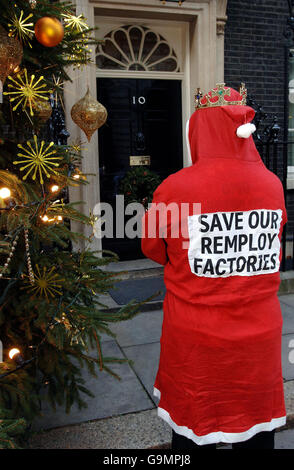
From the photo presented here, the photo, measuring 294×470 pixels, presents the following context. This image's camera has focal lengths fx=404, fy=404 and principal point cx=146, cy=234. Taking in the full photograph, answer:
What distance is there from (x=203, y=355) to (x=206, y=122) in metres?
1.09

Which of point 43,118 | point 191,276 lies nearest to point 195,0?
point 43,118

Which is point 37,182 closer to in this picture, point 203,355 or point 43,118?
point 43,118

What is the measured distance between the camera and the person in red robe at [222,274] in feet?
6.02

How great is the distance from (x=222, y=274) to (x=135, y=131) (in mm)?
4718

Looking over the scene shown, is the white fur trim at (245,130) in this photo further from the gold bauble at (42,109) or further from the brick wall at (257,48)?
the brick wall at (257,48)

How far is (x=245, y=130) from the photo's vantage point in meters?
1.80

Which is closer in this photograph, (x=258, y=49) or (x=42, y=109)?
(x=42, y=109)

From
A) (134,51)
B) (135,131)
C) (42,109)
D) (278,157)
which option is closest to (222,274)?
(42,109)

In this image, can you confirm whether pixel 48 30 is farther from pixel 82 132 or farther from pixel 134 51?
pixel 134 51

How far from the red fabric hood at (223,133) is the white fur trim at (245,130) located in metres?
0.04

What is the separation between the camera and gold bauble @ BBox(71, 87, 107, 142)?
141 inches

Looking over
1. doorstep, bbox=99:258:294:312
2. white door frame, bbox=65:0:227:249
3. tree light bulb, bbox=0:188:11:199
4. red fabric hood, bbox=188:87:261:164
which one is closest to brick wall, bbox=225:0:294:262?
white door frame, bbox=65:0:227:249

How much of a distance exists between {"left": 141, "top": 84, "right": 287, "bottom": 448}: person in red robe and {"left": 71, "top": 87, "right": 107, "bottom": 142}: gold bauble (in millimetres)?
1832
